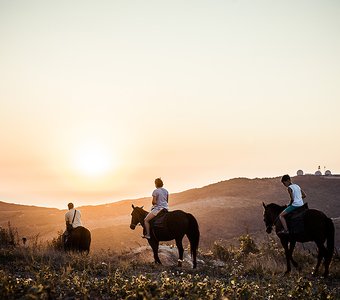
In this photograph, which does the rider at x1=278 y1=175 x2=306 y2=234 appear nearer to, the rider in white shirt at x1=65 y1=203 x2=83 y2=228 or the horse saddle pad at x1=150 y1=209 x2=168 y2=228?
the horse saddle pad at x1=150 y1=209 x2=168 y2=228

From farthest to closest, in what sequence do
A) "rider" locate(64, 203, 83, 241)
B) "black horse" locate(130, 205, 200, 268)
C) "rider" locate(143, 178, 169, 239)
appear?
"rider" locate(64, 203, 83, 241) < "rider" locate(143, 178, 169, 239) < "black horse" locate(130, 205, 200, 268)

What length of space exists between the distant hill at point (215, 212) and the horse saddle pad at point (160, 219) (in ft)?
44.9

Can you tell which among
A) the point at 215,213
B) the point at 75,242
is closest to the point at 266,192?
the point at 215,213

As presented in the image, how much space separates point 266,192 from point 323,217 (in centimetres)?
5025

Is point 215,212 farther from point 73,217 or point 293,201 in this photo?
point 293,201

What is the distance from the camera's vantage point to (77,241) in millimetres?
15953

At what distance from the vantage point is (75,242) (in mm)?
15930

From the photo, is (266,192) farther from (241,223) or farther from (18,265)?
(18,265)

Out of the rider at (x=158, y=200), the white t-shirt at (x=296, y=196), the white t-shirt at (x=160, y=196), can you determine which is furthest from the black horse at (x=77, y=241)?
the white t-shirt at (x=296, y=196)

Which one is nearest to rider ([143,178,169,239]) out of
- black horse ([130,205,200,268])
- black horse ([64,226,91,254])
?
black horse ([130,205,200,268])

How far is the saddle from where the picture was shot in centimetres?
1262

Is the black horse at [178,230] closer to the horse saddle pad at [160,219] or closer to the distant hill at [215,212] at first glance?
the horse saddle pad at [160,219]

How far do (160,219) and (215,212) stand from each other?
1327 inches

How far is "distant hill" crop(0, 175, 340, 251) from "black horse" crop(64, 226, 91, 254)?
11.3 m
